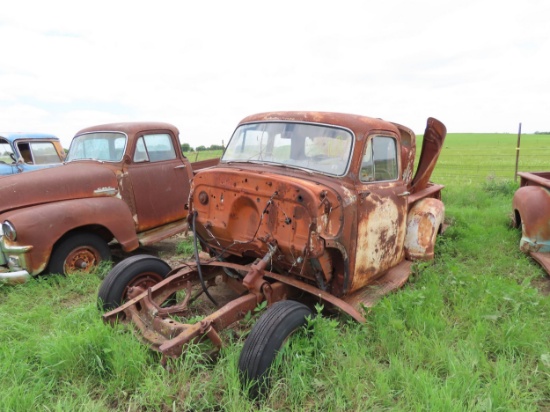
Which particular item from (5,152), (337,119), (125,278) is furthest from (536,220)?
(5,152)

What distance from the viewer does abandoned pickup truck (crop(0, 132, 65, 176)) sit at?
28.0ft

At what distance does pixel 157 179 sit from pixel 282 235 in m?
3.36

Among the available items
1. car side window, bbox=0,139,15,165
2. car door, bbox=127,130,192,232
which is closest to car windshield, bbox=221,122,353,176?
car door, bbox=127,130,192,232

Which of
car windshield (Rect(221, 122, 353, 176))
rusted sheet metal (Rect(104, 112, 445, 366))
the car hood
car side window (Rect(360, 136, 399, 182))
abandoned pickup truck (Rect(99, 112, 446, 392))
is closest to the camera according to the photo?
abandoned pickup truck (Rect(99, 112, 446, 392))

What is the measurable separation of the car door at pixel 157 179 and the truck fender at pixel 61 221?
0.44m

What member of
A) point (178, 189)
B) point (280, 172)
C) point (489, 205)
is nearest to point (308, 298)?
point (280, 172)

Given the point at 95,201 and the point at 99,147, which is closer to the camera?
the point at 95,201

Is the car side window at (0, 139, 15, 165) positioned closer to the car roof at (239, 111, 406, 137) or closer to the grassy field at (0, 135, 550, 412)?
the grassy field at (0, 135, 550, 412)

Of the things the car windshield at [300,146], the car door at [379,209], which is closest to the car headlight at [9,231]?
the car windshield at [300,146]

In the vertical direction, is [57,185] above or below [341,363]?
above

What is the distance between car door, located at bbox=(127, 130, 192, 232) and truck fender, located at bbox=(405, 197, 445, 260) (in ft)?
11.5

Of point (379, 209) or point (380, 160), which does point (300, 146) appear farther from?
point (379, 209)

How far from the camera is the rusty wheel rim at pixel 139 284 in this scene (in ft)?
11.5

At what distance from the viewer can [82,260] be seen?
504cm
